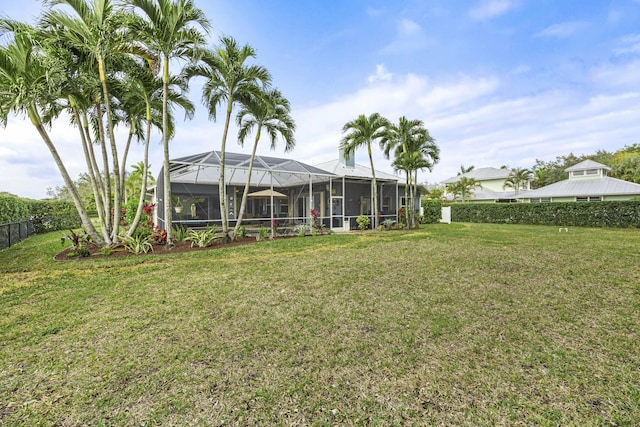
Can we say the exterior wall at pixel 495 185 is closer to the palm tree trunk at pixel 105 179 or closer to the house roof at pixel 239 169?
the house roof at pixel 239 169

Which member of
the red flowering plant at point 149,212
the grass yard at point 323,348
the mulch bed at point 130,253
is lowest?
the grass yard at point 323,348

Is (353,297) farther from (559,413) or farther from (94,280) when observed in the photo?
(94,280)

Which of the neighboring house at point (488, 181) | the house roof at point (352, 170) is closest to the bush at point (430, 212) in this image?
the house roof at point (352, 170)

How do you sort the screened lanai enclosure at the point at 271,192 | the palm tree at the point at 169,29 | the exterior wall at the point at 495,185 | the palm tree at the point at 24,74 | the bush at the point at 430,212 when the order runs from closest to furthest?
1. the palm tree at the point at 24,74
2. the palm tree at the point at 169,29
3. the screened lanai enclosure at the point at 271,192
4. the bush at the point at 430,212
5. the exterior wall at the point at 495,185

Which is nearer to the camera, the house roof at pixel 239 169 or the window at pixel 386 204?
the house roof at pixel 239 169

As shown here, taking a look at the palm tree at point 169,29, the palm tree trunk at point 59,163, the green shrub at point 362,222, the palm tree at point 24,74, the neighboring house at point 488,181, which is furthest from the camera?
the neighboring house at point 488,181

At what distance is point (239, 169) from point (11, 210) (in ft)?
33.5

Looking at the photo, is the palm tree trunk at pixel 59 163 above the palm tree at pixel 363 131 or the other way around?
the other way around

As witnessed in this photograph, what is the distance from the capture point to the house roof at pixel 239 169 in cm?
1156

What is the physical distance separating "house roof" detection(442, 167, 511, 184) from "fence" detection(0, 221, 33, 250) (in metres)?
41.0

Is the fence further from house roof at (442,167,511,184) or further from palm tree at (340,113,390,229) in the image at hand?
house roof at (442,167,511,184)

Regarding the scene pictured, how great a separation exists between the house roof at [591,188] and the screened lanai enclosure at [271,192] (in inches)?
611

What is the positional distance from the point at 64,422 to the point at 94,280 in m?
4.54

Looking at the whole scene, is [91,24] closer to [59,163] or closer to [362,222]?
[59,163]
